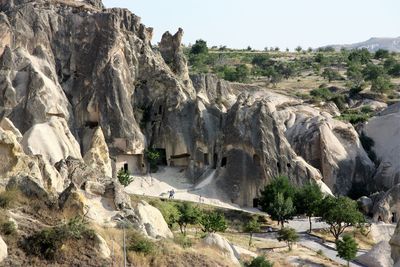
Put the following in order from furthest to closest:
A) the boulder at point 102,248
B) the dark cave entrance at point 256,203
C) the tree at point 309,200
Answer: the dark cave entrance at point 256,203, the tree at point 309,200, the boulder at point 102,248

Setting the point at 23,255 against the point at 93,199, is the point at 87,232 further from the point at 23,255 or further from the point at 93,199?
the point at 93,199

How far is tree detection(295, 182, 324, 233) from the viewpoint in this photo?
51.8 meters

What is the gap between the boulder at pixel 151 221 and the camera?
30984 mm

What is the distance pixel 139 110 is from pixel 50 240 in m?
40.6

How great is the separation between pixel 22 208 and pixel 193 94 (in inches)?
1646

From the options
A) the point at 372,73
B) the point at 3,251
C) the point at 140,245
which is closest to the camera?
Answer: the point at 3,251

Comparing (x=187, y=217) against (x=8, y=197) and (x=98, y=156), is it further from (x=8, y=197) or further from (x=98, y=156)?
(x=8, y=197)

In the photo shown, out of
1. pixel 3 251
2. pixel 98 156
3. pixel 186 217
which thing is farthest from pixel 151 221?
pixel 98 156

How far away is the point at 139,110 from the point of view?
2534 inches

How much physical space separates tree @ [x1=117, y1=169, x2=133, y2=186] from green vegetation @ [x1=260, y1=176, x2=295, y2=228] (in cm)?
999

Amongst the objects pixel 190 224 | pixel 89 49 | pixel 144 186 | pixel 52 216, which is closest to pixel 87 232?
pixel 52 216

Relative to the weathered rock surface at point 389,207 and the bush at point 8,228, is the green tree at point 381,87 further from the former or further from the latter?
the bush at point 8,228

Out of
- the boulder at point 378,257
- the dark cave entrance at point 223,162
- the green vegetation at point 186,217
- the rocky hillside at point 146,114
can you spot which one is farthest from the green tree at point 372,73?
the boulder at point 378,257

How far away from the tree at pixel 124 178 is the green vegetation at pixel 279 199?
32.8 feet
